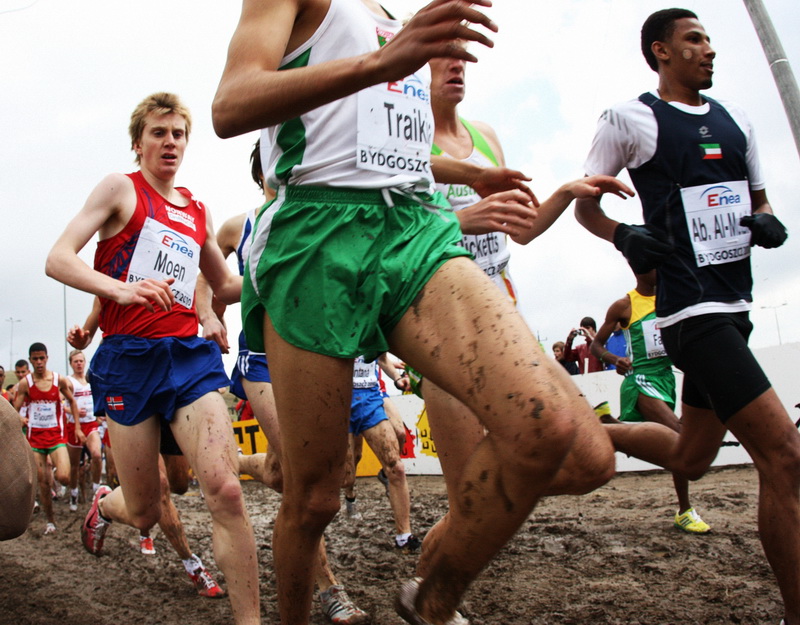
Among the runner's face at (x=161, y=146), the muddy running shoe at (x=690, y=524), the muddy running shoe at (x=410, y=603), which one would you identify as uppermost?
the runner's face at (x=161, y=146)

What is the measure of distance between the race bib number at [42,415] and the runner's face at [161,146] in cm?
829

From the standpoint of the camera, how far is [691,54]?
145 inches

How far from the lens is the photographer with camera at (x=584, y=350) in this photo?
1168cm

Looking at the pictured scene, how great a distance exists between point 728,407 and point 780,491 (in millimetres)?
366

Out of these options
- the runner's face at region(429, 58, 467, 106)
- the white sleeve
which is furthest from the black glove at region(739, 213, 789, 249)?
the runner's face at region(429, 58, 467, 106)

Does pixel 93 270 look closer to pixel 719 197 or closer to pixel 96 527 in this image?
pixel 96 527

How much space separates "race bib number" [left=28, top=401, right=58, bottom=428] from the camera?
1129cm

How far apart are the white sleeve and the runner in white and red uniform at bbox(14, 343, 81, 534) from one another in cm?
927

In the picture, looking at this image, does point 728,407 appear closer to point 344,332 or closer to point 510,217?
point 510,217

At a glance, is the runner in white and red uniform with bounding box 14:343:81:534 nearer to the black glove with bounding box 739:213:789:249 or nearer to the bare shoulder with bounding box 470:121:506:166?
the bare shoulder with bounding box 470:121:506:166

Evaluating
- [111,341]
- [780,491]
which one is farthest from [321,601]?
[780,491]

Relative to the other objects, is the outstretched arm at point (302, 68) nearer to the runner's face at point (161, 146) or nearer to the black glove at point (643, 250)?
the black glove at point (643, 250)

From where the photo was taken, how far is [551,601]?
3.76m

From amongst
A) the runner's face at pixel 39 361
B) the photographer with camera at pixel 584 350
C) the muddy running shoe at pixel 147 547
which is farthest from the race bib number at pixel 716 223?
the runner's face at pixel 39 361
